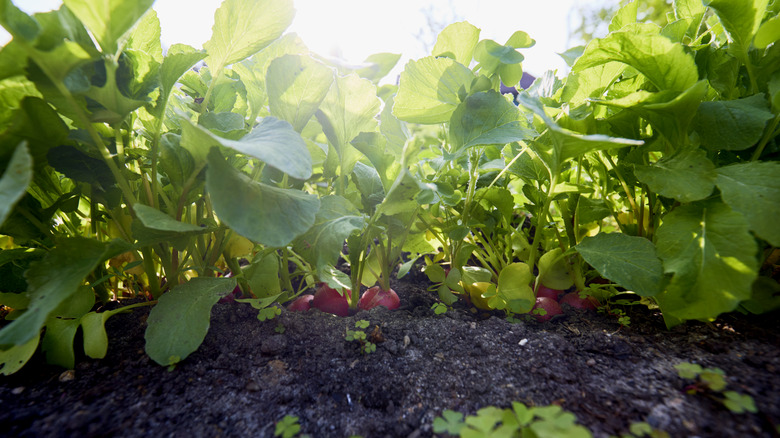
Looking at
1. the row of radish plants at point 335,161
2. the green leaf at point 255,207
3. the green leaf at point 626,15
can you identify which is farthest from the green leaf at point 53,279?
the green leaf at point 626,15

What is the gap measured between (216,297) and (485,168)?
0.69 metres

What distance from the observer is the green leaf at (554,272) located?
0.90 meters

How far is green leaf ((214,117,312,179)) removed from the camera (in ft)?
1.70

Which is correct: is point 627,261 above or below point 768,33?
below

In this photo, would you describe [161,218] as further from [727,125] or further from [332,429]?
[727,125]

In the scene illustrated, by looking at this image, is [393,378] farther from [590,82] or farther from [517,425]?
[590,82]

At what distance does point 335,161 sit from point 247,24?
1.15ft

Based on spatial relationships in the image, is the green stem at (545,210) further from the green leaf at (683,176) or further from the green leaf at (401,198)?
the green leaf at (401,198)

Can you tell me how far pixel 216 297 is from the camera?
723mm

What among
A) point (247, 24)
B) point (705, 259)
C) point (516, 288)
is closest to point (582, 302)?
point (516, 288)

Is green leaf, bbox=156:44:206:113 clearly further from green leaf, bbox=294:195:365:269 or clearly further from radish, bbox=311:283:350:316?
radish, bbox=311:283:350:316

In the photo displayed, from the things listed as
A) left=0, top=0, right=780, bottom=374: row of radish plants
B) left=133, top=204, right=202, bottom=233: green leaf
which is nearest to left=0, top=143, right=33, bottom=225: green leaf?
left=0, top=0, right=780, bottom=374: row of radish plants

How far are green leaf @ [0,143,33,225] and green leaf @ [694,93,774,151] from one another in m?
1.08

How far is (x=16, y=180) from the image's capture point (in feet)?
1.55
